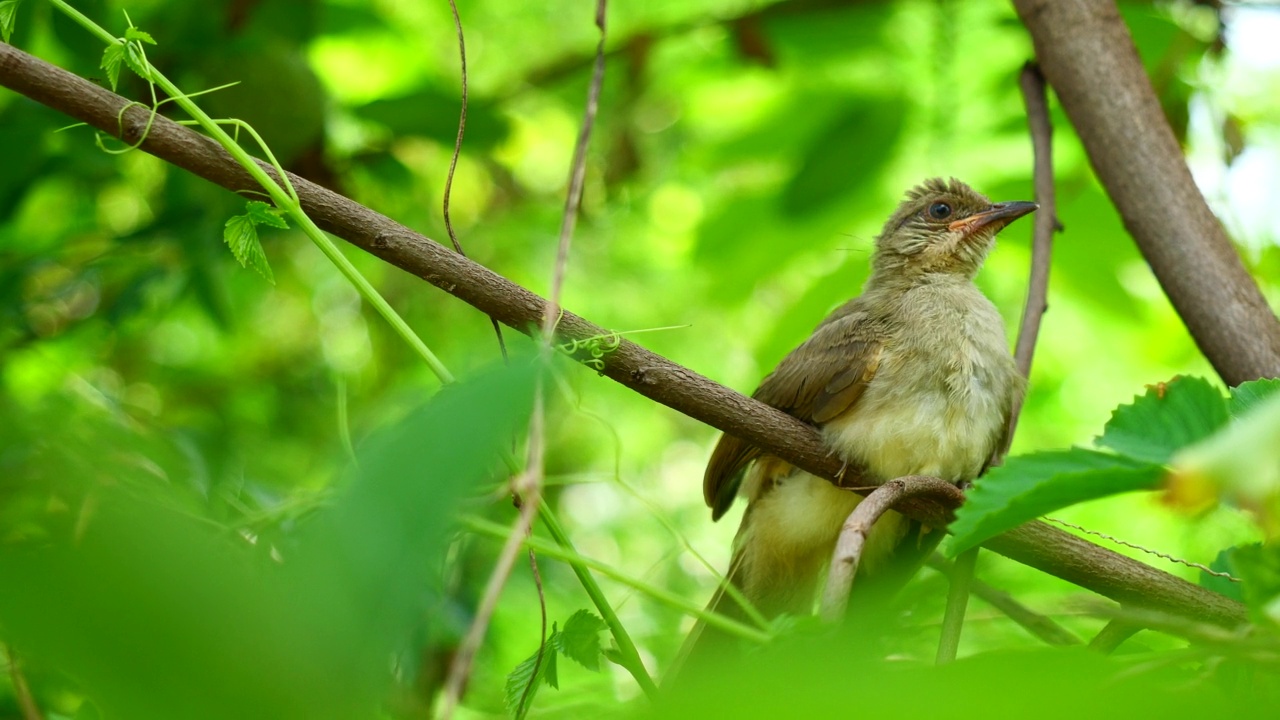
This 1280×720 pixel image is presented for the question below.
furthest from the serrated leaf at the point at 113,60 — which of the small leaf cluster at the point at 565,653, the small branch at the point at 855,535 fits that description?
the small branch at the point at 855,535

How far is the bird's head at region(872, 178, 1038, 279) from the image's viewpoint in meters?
3.69

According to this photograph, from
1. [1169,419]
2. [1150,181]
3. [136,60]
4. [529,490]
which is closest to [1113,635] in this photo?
[1169,419]

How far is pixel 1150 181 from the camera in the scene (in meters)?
2.83

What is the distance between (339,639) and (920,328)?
255 cm

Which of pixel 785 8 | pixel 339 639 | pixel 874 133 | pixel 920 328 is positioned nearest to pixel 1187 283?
pixel 920 328

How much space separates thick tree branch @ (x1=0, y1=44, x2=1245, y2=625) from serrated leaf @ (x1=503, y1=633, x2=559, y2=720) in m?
0.50

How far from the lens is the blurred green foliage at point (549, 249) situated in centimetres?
284

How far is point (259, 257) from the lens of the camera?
78.2 inches

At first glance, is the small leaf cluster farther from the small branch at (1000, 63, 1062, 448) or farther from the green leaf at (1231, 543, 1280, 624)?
the small branch at (1000, 63, 1062, 448)

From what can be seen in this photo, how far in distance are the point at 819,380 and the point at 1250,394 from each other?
1375 millimetres

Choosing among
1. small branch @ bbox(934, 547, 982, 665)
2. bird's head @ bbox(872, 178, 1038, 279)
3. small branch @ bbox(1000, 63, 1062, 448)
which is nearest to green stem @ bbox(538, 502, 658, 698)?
small branch @ bbox(934, 547, 982, 665)

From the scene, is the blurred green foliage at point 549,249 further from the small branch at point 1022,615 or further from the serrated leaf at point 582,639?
the serrated leaf at point 582,639

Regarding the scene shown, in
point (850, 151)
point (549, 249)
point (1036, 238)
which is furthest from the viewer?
point (549, 249)

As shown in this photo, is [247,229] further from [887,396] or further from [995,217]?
[995,217]
